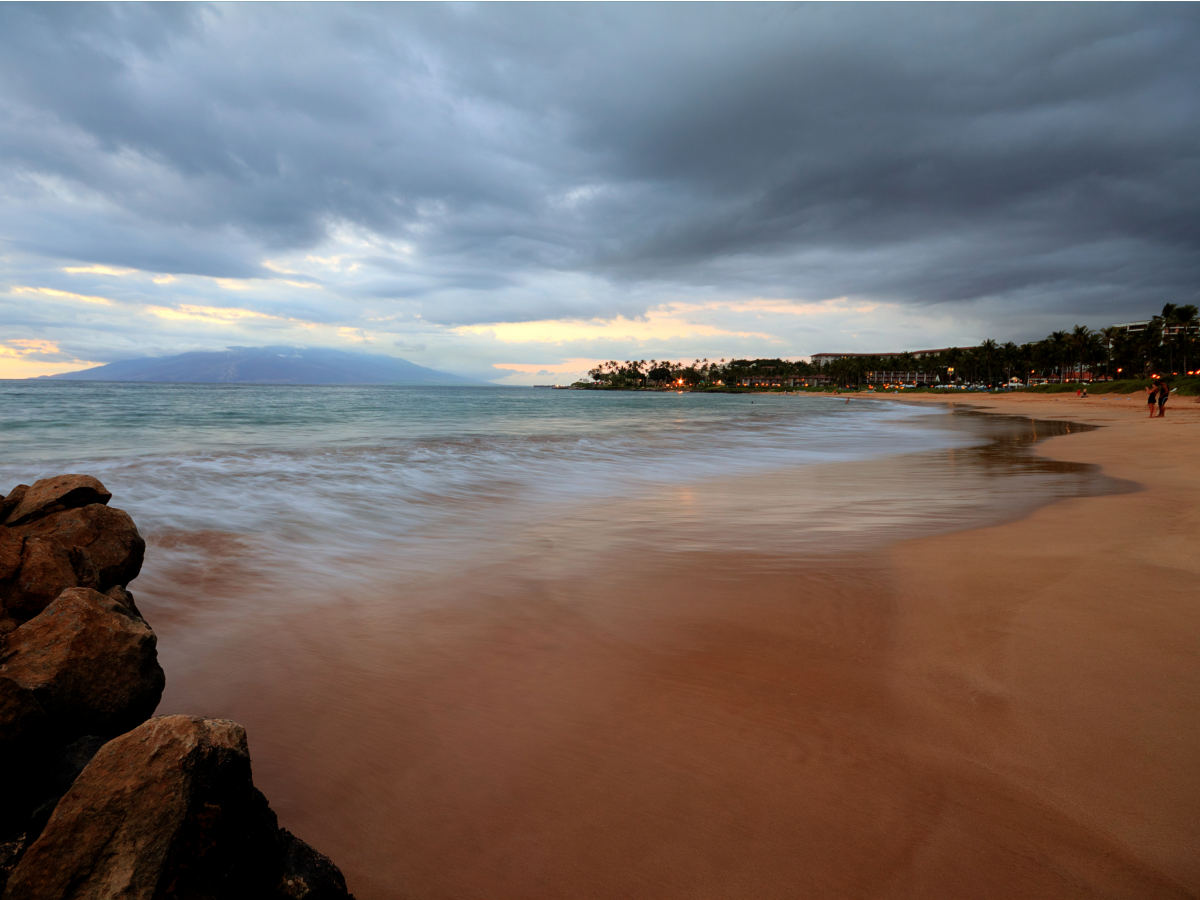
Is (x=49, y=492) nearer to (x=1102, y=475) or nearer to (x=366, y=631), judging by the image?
(x=366, y=631)

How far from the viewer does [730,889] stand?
2.19 metres

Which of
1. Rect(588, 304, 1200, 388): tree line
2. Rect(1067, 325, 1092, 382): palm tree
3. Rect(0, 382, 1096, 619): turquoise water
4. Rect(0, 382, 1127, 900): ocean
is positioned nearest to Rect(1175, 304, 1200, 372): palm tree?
Rect(588, 304, 1200, 388): tree line

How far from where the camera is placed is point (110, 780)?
5.60ft

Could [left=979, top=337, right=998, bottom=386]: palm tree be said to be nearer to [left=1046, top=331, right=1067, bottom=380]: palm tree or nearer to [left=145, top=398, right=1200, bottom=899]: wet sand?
[left=1046, top=331, right=1067, bottom=380]: palm tree

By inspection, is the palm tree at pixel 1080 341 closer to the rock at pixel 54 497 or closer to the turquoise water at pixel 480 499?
the turquoise water at pixel 480 499

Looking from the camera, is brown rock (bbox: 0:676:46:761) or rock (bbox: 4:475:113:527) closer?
brown rock (bbox: 0:676:46:761)

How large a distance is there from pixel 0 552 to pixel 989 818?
5.00 m

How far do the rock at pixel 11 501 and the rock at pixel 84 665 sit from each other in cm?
175

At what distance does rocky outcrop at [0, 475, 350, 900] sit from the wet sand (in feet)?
2.33

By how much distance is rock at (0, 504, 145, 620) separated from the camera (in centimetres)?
298

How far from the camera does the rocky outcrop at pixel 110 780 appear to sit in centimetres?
161

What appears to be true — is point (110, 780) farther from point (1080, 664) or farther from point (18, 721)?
point (1080, 664)

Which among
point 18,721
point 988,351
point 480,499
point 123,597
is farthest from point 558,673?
point 988,351

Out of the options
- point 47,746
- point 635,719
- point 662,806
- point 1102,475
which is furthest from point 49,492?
point 1102,475
